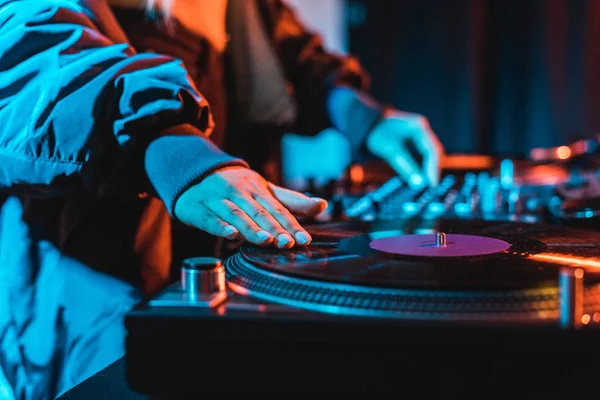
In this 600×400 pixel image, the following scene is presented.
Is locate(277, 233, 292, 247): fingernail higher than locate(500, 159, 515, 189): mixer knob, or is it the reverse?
locate(277, 233, 292, 247): fingernail

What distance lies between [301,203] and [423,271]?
0.30 metres

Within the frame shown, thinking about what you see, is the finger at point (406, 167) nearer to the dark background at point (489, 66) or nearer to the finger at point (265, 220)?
the finger at point (265, 220)

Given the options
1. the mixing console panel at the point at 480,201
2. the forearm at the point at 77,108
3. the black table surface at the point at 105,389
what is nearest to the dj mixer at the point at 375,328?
the black table surface at the point at 105,389

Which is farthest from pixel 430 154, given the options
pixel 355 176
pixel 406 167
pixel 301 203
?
pixel 301 203

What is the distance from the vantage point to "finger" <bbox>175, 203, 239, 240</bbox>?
78 centimetres

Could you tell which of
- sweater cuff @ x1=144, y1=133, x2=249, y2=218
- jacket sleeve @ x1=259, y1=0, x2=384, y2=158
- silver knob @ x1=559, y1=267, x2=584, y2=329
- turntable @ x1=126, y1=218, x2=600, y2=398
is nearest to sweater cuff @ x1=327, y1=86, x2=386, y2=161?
jacket sleeve @ x1=259, y1=0, x2=384, y2=158

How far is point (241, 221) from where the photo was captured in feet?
2.55

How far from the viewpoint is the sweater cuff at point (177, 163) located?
2.70ft

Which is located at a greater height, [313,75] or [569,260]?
[313,75]

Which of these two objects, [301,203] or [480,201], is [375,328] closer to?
[301,203]

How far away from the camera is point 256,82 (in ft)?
5.33

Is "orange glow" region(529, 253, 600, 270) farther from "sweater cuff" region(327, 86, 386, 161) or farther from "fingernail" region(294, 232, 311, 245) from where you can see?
"sweater cuff" region(327, 86, 386, 161)

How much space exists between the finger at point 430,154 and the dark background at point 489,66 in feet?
5.96

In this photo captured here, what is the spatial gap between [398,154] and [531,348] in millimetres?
1053
